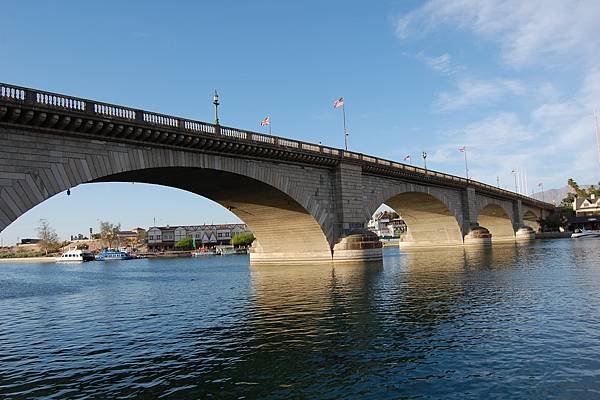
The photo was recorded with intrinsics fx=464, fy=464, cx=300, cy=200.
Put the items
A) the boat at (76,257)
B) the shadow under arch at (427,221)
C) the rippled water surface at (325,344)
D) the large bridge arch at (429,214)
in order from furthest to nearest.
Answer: the boat at (76,257), the shadow under arch at (427,221), the large bridge arch at (429,214), the rippled water surface at (325,344)

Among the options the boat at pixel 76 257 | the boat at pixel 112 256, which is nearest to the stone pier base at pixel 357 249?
the boat at pixel 76 257

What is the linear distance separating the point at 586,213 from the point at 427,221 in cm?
9373

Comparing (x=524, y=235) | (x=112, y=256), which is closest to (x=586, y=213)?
(x=524, y=235)

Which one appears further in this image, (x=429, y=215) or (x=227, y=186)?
(x=429, y=215)

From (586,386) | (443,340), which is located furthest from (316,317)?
(586,386)

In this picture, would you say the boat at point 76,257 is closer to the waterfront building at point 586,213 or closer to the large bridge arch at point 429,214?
the large bridge arch at point 429,214

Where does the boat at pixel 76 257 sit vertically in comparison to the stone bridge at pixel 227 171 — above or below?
below

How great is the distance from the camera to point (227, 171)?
38594 millimetres

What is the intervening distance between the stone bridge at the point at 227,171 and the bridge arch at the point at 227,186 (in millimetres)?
73

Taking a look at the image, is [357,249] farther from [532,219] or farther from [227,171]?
[532,219]

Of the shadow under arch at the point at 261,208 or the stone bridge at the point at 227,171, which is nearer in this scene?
the stone bridge at the point at 227,171

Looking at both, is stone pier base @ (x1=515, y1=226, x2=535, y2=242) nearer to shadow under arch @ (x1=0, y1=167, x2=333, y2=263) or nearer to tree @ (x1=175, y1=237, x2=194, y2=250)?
shadow under arch @ (x1=0, y1=167, x2=333, y2=263)

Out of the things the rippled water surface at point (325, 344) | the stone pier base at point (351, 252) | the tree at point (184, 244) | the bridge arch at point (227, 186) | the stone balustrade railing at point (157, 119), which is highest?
the stone balustrade railing at point (157, 119)

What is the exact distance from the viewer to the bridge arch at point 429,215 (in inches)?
2913
